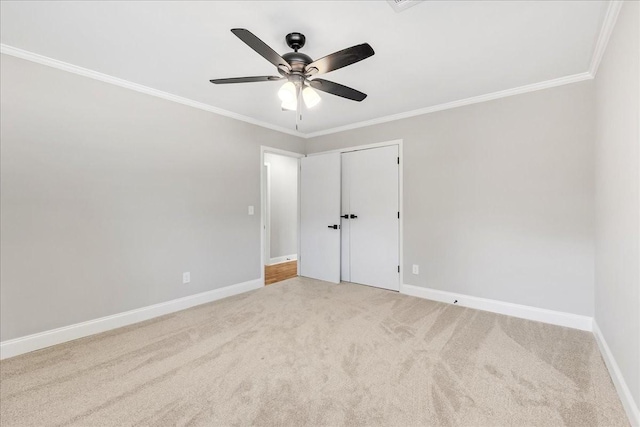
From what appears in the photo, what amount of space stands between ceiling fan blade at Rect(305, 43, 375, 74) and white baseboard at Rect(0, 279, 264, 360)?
2.80 meters

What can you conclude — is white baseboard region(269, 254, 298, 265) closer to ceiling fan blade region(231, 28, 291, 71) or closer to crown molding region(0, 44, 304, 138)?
crown molding region(0, 44, 304, 138)

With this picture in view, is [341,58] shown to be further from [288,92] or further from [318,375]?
[318,375]

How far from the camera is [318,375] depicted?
1.96m

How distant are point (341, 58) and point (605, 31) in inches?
73.6

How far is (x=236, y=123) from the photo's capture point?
377 centimetres

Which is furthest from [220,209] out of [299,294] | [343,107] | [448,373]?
[448,373]

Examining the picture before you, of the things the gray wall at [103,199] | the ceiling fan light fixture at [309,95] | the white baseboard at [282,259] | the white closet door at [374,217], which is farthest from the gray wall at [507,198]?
the white baseboard at [282,259]

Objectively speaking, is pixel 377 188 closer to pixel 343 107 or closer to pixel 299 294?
pixel 343 107

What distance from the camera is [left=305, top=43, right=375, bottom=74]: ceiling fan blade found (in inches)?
61.6

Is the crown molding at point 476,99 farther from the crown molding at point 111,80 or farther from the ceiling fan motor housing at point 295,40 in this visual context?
the ceiling fan motor housing at point 295,40

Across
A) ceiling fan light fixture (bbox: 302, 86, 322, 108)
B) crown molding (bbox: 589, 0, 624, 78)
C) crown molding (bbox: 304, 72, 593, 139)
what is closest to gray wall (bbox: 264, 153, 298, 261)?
crown molding (bbox: 304, 72, 593, 139)

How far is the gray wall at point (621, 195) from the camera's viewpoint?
1491mm

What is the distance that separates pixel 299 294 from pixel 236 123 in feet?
7.99

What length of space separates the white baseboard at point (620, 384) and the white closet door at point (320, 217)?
285 cm
